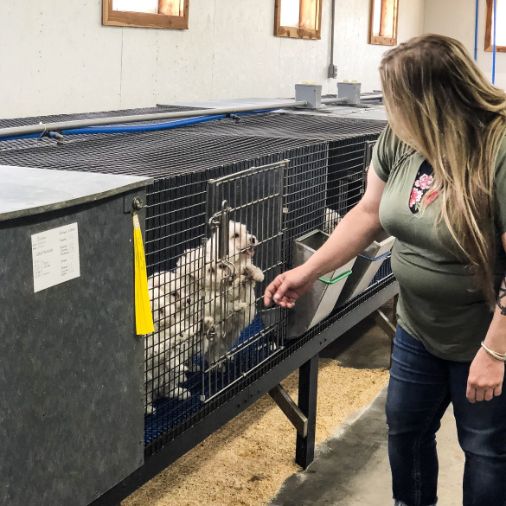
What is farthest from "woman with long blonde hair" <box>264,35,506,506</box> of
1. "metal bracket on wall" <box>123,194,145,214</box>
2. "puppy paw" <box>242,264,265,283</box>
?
"metal bracket on wall" <box>123,194,145,214</box>

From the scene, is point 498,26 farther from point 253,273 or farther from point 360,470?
point 253,273

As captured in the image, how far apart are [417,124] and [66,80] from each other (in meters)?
2.58

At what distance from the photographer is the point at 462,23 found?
9.92 metres

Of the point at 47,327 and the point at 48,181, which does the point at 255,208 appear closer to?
the point at 48,181

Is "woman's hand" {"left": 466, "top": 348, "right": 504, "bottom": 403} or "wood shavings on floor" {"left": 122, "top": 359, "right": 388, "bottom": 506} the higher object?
"woman's hand" {"left": 466, "top": 348, "right": 504, "bottom": 403}

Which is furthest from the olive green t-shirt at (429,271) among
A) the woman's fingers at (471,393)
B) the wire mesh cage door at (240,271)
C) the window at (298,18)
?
the window at (298,18)

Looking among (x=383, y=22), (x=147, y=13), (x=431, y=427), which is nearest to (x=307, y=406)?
(x=431, y=427)

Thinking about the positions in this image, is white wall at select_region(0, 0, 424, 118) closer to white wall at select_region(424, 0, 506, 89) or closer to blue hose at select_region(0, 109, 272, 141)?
blue hose at select_region(0, 109, 272, 141)

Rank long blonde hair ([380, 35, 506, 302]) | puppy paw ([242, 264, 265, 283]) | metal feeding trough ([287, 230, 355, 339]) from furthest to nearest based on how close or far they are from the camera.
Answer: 1. metal feeding trough ([287, 230, 355, 339])
2. puppy paw ([242, 264, 265, 283])
3. long blonde hair ([380, 35, 506, 302])

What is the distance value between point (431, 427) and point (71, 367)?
3.00 ft

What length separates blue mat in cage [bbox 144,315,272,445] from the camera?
2.15 metres

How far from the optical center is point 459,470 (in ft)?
10.0

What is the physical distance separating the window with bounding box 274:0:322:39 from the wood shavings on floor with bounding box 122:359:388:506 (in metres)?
3.05

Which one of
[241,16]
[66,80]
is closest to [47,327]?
[66,80]
